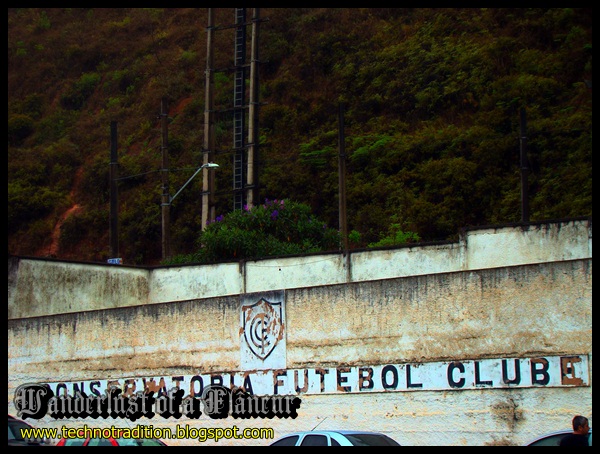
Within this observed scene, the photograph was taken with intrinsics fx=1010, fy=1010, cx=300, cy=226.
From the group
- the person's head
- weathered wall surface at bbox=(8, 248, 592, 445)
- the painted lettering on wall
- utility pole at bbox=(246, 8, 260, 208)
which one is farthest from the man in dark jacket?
utility pole at bbox=(246, 8, 260, 208)

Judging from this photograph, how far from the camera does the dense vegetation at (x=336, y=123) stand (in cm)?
4016

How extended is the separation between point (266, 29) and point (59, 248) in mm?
17560

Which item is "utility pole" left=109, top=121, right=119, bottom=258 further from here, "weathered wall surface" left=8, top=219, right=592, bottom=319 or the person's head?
the person's head

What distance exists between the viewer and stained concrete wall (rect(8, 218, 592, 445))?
15859mm

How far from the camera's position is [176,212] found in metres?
47.6

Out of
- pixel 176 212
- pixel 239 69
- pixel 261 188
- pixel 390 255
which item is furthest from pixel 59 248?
pixel 390 255

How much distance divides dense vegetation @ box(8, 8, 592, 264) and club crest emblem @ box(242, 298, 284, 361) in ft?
64.4

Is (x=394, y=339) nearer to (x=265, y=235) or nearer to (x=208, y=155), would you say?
(x=265, y=235)

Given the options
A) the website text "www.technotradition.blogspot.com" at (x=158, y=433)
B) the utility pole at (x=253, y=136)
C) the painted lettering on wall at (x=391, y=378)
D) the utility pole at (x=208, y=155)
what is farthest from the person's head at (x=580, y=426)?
the utility pole at (x=208, y=155)

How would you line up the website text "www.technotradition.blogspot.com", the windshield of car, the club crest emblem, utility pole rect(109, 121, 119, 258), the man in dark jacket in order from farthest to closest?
utility pole rect(109, 121, 119, 258)
the club crest emblem
the website text "www.technotradition.blogspot.com"
the windshield of car
the man in dark jacket

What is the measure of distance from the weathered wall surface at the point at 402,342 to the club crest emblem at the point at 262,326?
0.14 meters

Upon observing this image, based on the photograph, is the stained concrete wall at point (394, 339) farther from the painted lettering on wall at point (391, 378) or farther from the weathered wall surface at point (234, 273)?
the weathered wall surface at point (234, 273)
